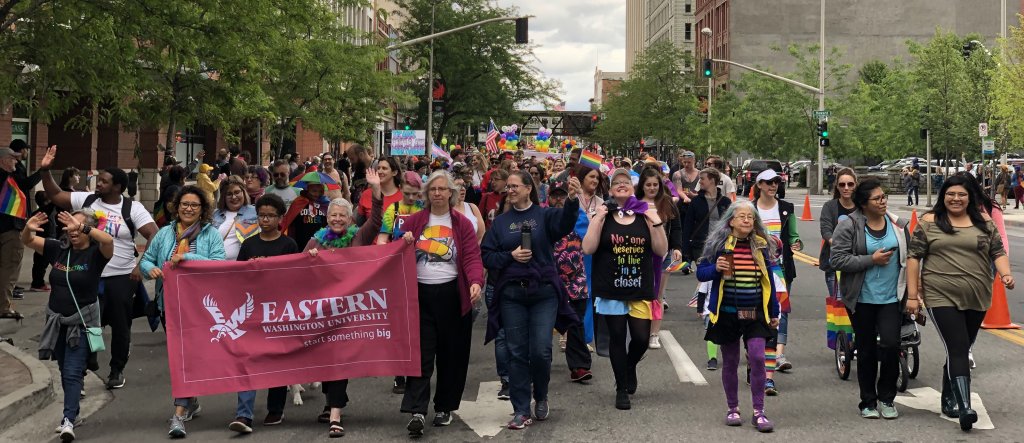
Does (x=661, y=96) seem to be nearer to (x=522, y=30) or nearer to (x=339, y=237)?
(x=522, y=30)

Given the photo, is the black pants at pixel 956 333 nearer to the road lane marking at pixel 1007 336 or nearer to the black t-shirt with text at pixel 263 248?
the black t-shirt with text at pixel 263 248

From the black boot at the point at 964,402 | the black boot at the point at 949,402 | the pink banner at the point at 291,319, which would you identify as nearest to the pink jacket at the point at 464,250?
the pink banner at the point at 291,319

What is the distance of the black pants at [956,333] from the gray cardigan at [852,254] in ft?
1.20

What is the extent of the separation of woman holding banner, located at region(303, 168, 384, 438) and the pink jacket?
75 cm

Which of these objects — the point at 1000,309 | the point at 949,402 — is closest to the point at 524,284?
the point at 949,402

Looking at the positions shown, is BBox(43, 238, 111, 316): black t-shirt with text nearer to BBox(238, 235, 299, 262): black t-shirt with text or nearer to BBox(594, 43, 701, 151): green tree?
BBox(238, 235, 299, 262): black t-shirt with text

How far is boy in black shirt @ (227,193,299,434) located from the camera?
8.33m

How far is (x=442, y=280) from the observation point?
8125 mm

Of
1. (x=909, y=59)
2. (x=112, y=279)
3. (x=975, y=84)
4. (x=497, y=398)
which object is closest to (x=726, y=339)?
(x=497, y=398)

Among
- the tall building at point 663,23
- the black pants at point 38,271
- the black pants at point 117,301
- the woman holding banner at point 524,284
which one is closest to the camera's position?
the woman holding banner at point 524,284

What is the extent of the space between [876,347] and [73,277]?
5288 millimetres

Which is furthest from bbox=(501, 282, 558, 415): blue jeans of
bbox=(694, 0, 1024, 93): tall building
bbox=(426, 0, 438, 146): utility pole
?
bbox=(694, 0, 1024, 93): tall building

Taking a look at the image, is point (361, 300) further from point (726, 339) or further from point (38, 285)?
point (38, 285)

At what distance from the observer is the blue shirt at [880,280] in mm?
8336
